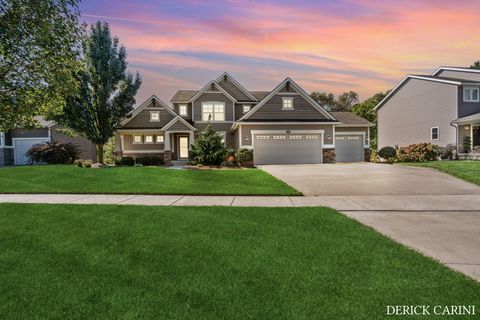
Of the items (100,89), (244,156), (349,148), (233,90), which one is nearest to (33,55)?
(100,89)

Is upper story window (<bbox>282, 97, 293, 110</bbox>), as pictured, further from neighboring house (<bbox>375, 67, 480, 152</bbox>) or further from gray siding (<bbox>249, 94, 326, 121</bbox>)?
neighboring house (<bbox>375, 67, 480, 152</bbox>)

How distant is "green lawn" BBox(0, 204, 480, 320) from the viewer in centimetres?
285

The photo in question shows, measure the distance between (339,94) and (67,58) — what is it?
6438 centimetres

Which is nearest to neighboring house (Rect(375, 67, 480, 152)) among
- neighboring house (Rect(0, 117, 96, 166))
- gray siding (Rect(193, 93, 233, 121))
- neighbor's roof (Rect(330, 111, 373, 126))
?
neighbor's roof (Rect(330, 111, 373, 126))

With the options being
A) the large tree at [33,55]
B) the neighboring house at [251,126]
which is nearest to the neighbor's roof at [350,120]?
the neighboring house at [251,126]

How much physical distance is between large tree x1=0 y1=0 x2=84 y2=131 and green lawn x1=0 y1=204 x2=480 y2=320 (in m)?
3.79

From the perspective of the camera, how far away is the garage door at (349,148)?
2570cm

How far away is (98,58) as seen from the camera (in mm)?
19250

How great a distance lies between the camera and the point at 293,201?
28.3 feet

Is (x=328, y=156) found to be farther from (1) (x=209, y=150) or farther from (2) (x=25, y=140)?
(2) (x=25, y=140)

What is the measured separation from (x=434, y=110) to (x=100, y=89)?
29164mm

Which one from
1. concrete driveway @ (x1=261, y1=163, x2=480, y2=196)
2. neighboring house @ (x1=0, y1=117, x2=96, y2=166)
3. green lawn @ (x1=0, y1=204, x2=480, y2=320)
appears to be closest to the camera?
green lawn @ (x1=0, y1=204, x2=480, y2=320)

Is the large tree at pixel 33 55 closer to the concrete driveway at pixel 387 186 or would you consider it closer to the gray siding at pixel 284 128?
the concrete driveway at pixel 387 186

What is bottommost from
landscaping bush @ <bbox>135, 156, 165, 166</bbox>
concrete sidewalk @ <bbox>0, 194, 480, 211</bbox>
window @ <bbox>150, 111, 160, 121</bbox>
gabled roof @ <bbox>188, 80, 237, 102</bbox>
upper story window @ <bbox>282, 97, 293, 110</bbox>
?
concrete sidewalk @ <bbox>0, 194, 480, 211</bbox>
